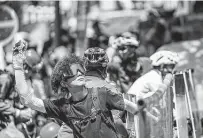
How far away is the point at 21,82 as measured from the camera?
20.6 feet

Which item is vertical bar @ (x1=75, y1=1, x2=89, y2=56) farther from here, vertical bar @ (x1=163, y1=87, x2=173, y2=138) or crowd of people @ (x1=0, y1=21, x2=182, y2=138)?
vertical bar @ (x1=163, y1=87, x2=173, y2=138)

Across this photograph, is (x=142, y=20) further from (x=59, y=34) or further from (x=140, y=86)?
(x=140, y=86)

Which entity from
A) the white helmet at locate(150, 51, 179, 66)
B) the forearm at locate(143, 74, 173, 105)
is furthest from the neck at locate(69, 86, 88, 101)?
the white helmet at locate(150, 51, 179, 66)

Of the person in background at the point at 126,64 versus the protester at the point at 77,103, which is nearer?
the protester at the point at 77,103

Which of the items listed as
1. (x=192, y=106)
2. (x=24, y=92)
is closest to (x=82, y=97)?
(x=24, y=92)

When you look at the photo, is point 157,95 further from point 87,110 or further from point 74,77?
point 74,77

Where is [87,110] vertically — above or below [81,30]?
below

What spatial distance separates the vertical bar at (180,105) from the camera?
307 inches

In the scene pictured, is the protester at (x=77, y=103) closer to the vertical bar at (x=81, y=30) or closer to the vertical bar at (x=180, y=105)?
the vertical bar at (x=180, y=105)

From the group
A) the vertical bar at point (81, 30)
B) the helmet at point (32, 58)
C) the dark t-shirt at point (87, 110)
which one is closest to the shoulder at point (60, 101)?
the dark t-shirt at point (87, 110)

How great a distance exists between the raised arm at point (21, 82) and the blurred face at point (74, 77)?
0.32 meters

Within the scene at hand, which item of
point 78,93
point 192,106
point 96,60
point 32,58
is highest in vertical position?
point 96,60

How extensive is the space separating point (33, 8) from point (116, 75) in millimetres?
6080

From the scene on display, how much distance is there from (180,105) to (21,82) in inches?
94.2
